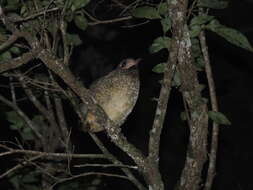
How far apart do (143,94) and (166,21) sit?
114 inches

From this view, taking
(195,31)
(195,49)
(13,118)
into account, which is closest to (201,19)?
(195,31)

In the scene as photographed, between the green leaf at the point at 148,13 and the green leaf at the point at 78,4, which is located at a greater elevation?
the green leaf at the point at 78,4

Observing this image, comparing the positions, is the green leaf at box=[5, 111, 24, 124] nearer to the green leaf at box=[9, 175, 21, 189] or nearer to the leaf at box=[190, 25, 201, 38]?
the green leaf at box=[9, 175, 21, 189]

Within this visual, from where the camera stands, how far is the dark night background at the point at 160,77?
Answer: 4535mm

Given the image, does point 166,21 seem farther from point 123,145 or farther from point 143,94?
point 143,94

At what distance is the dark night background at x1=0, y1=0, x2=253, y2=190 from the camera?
4.54 m

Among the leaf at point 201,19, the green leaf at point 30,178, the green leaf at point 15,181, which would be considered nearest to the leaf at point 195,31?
the leaf at point 201,19

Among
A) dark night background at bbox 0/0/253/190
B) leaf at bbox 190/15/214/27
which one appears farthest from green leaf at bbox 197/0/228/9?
dark night background at bbox 0/0/253/190

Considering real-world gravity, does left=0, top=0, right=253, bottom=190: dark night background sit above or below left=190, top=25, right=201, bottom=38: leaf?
below

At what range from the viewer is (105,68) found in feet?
15.8

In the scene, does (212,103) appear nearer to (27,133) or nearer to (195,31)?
(195,31)

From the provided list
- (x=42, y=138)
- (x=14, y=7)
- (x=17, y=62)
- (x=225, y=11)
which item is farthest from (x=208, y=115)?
(x=225, y=11)

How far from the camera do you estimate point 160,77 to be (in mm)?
4680

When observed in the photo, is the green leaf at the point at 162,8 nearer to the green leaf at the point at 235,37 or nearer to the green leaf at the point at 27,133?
the green leaf at the point at 235,37
